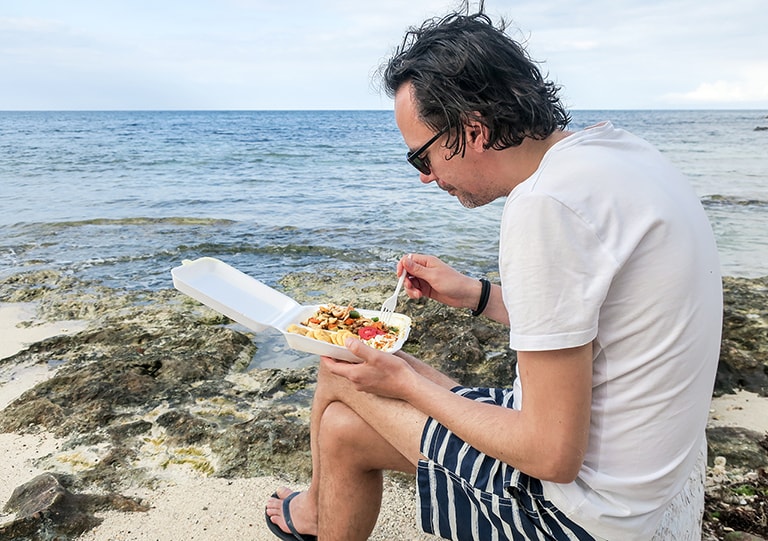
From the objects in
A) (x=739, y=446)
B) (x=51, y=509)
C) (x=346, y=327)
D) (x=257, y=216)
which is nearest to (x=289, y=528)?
(x=346, y=327)

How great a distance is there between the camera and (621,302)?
1.50 m

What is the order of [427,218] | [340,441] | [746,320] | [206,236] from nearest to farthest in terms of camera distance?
[340,441] < [746,320] < [206,236] < [427,218]

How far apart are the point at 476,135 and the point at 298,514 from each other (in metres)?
1.73

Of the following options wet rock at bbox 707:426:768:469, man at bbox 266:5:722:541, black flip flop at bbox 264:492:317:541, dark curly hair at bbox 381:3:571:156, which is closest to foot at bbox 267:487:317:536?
black flip flop at bbox 264:492:317:541

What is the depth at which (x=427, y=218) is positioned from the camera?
37.2 feet

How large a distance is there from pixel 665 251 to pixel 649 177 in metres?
0.20

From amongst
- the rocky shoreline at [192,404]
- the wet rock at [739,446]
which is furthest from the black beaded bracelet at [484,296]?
the wet rock at [739,446]

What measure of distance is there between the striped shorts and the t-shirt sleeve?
0.52m

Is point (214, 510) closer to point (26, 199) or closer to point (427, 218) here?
point (427, 218)

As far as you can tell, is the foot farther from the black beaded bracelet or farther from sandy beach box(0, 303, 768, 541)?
the black beaded bracelet

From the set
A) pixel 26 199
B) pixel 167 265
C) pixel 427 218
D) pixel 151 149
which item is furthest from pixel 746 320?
pixel 151 149

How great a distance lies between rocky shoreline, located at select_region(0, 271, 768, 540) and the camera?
2.89 m

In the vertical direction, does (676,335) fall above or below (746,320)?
above

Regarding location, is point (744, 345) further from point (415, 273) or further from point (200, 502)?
point (200, 502)
